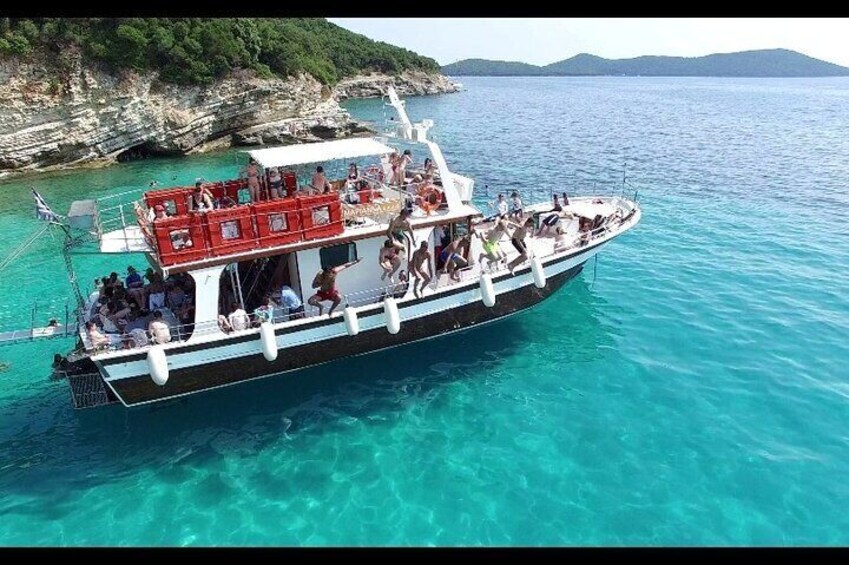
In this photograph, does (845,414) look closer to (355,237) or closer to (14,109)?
(355,237)

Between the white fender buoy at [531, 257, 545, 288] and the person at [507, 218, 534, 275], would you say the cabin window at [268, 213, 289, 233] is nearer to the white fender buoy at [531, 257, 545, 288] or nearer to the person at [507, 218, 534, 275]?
the person at [507, 218, 534, 275]

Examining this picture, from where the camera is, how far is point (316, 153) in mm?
14883

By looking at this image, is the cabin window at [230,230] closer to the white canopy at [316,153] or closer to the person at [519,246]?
the white canopy at [316,153]

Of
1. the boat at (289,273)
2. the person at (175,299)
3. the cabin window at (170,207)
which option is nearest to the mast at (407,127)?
the boat at (289,273)

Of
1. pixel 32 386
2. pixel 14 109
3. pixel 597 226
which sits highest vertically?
pixel 14 109

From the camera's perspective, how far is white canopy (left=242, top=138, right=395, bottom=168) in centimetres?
1454

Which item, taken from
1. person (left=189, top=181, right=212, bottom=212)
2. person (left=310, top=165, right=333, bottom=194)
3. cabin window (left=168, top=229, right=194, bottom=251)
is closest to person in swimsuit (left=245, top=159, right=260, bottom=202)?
person (left=189, top=181, right=212, bottom=212)

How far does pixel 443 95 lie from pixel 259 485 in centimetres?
11335

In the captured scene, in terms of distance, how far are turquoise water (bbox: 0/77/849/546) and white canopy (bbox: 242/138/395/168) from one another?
4981 millimetres

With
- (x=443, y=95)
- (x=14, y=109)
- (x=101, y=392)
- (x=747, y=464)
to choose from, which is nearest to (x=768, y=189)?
(x=747, y=464)

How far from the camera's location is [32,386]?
568 inches

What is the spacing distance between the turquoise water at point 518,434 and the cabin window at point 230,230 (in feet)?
11.7

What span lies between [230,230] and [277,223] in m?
1.02

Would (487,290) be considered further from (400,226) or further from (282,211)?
(282,211)
